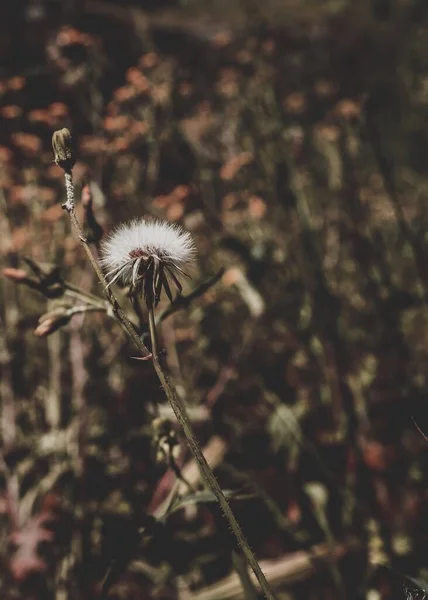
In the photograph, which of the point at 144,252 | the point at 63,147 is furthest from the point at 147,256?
the point at 63,147

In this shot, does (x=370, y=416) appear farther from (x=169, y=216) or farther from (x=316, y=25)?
(x=316, y=25)

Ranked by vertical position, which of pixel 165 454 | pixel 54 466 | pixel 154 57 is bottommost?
pixel 165 454

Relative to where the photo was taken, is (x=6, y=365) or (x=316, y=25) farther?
(x=316, y=25)

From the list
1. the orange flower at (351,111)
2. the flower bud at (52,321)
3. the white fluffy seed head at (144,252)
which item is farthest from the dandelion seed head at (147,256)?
the orange flower at (351,111)

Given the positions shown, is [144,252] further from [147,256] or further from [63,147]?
[63,147]

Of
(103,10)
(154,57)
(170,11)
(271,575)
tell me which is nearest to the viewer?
(271,575)

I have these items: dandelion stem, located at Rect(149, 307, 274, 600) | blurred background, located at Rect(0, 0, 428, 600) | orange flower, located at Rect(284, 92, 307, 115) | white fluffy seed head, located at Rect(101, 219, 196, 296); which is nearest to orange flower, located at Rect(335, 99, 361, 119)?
blurred background, located at Rect(0, 0, 428, 600)

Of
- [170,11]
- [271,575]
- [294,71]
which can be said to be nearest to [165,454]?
[271,575]

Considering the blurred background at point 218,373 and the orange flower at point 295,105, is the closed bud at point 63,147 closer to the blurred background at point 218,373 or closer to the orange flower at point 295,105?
the blurred background at point 218,373
